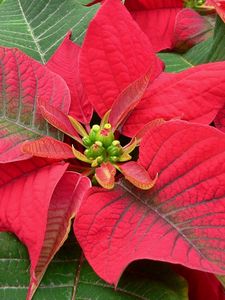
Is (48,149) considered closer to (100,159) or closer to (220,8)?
(100,159)

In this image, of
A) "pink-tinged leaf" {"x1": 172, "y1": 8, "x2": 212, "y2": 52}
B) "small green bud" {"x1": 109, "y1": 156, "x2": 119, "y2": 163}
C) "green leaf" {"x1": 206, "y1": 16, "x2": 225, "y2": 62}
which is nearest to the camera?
"small green bud" {"x1": 109, "y1": 156, "x2": 119, "y2": 163}

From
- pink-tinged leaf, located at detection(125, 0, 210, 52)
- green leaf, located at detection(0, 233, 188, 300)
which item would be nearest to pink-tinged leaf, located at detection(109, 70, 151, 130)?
green leaf, located at detection(0, 233, 188, 300)

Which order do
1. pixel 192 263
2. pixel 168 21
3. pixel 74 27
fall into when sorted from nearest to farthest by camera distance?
pixel 192 263, pixel 74 27, pixel 168 21

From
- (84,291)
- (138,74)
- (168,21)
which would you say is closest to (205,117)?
(138,74)

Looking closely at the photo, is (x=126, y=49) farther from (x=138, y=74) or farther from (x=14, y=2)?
(x=14, y=2)

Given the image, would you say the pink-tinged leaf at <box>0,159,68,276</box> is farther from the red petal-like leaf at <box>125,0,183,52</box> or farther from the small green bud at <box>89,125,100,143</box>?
the red petal-like leaf at <box>125,0,183,52</box>

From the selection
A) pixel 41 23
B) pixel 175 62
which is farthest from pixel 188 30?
pixel 41 23

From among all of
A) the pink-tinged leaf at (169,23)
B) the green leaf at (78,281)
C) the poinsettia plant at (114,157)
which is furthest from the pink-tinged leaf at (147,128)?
the pink-tinged leaf at (169,23)
